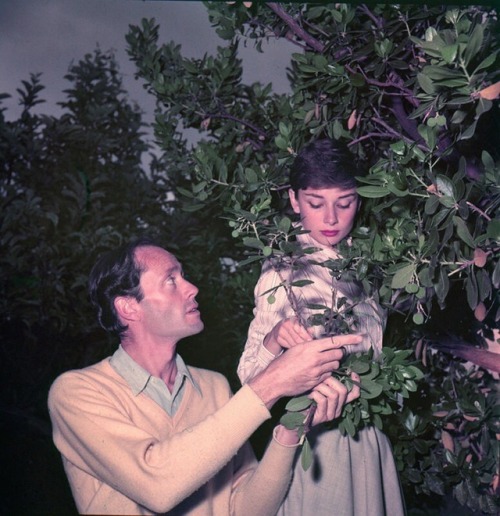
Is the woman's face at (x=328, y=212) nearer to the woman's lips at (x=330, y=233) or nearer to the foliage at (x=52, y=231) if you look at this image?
the woman's lips at (x=330, y=233)

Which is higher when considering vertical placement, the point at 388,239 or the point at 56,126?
the point at 56,126

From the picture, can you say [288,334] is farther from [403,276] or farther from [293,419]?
[403,276]

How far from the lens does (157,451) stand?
1776 mm

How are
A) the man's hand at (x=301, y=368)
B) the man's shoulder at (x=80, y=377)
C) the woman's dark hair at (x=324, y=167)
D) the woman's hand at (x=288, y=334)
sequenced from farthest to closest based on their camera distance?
1. the woman's dark hair at (x=324, y=167)
2. the man's shoulder at (x=80, y=377)
3. the woman's hand at (x=288, y=334)
4. the man's hand at (x=301, y=368)

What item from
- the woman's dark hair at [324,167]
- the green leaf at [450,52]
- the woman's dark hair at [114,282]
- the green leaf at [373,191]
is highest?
the green leaf at [450,52]

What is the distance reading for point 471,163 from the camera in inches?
87.1

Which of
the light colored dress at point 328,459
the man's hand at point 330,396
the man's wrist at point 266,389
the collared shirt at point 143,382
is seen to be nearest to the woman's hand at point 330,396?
the man's hand at point 330,396

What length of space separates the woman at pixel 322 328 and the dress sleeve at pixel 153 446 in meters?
0.30

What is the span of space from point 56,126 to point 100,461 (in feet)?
10.5

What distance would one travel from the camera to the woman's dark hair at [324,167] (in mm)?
2199

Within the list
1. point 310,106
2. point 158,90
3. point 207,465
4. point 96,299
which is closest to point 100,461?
point 207,465

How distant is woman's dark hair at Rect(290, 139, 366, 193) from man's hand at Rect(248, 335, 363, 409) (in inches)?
27.6

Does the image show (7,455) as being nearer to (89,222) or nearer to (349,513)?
(89,222)

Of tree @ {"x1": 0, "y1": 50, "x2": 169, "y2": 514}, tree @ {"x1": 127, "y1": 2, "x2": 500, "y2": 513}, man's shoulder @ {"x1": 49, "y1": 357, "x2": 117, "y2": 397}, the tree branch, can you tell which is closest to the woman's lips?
tree @ {"x1": 127, "y1": 2, "x2": 500, "y2": 513}
